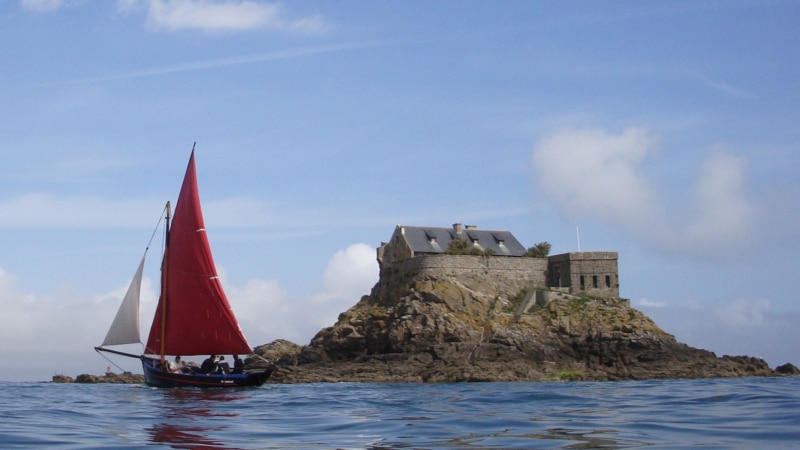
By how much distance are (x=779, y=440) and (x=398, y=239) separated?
6380 centimetres

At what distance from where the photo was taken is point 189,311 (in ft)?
145

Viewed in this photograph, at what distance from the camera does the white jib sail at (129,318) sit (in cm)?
4616

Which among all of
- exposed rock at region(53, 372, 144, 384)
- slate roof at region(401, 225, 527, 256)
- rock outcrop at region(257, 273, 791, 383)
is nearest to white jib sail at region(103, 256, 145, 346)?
rock outcrop at region(257, 273, 791, 383)

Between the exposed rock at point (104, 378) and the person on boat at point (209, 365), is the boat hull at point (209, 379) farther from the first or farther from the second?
the exposed rock at point (104, 378)

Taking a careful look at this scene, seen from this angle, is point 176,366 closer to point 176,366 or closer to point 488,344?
point 176,366

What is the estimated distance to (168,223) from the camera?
4750 centimetres

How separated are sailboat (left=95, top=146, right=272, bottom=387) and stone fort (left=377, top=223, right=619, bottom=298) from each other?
29.5 metres

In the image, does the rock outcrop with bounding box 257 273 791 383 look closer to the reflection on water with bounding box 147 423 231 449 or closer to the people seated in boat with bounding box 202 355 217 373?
the people seated in boat with bounding box 202 355 217 373

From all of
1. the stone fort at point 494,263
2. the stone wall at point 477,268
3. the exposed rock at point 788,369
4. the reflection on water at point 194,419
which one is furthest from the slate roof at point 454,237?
the reflection on water at point 194,419

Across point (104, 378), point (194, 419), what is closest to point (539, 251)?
point (104, 378)

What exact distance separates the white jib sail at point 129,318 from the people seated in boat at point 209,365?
4.43 meters

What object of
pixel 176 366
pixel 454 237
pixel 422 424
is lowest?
pixel 422 424

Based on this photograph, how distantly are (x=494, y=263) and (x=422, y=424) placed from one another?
183ft

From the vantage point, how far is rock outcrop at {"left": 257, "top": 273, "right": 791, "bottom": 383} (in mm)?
62000
